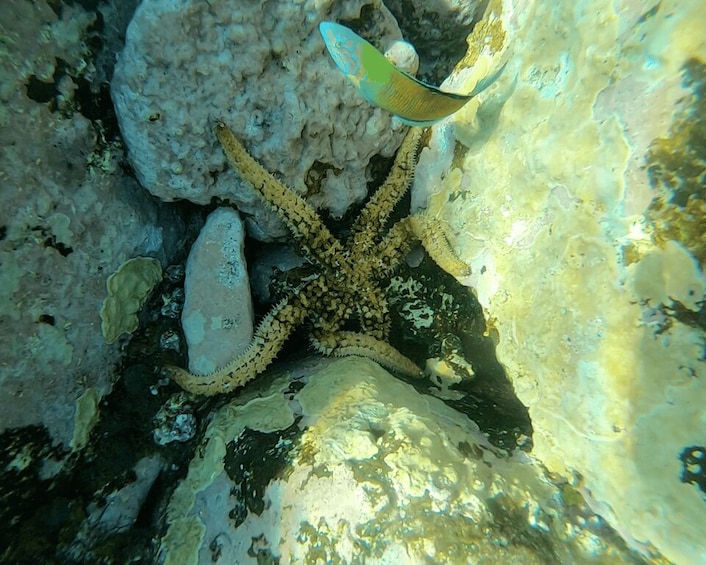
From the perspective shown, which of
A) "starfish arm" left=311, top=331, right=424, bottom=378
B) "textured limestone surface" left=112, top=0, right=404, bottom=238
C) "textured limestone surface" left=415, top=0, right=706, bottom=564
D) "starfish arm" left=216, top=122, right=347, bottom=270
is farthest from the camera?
"starfish arm" left=311, top=331, right=424, bottom=378

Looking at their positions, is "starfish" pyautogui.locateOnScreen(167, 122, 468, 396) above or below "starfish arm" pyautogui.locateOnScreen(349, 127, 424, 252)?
below

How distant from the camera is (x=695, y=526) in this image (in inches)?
59.0

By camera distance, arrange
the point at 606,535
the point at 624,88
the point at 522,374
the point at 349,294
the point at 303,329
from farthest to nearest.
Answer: the point at 303,329 → the point at 349,294 → the point at 522,374 → the point at 606,535 → the point at 624,88

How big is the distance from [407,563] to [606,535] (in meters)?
0.84

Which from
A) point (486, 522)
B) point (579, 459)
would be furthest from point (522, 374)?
point (486, 522)

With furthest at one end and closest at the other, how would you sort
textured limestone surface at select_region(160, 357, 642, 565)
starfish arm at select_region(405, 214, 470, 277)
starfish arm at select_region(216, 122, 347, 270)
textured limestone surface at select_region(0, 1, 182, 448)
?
starfish arm at select_region(405, 214, 470, 277) → starfish arm at select_region(216, 122, 347, 270) → textured limestone surface at select_region(0, 1, 182, 448) → textured limestone surface at select_region(160, 357, 642, 565)

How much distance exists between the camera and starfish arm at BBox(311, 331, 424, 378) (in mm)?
2498

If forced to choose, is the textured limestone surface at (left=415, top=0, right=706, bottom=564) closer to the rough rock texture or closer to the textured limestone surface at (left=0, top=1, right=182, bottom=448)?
the rough rock texture

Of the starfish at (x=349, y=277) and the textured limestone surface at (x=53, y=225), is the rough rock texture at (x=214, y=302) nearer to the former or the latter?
the starfish at (x=349, y=277)

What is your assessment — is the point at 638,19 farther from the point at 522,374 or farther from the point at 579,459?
the point at 579,459

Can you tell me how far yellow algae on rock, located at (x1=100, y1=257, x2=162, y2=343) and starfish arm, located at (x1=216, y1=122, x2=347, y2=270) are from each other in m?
0.76

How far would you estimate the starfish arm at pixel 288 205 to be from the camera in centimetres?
218

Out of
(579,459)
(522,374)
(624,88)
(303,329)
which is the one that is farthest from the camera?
(303,329)

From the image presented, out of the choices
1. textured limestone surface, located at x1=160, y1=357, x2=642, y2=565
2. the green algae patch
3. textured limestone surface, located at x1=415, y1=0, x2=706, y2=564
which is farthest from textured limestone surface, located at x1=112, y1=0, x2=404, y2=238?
textured limestone surface, located at x1=160, y1=357, x2=642, y2=565
